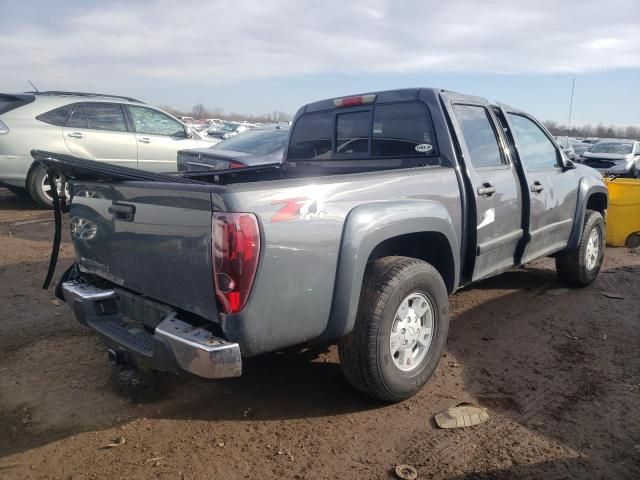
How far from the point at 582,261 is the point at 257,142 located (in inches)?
193

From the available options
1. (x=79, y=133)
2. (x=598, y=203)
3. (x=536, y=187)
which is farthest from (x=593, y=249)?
(x=79, y=133)

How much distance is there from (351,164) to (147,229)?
2.07 m

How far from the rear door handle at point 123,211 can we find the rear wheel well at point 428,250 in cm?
144

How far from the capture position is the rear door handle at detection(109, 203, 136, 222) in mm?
2695

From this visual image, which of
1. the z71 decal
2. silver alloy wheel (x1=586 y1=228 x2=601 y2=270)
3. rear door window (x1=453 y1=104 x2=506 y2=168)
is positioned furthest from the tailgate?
silver alloy wheel (x1=586 y1=228 x2=601 y2=270)

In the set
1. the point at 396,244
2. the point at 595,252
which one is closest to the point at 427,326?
the point at 396,244

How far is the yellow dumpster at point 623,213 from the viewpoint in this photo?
7094mm

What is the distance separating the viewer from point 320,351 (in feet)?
12.3

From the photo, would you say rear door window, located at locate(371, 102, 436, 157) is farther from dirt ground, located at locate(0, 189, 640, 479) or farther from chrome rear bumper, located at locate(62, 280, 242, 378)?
chrome rear bumper, located at locate(62, 280, 242, 378)

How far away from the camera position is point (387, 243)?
10.5ft

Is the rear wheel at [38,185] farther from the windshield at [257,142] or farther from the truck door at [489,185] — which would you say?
the truck door at [489,185]

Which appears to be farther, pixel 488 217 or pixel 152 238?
pixel 488 217

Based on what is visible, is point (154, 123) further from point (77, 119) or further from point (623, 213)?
point (623, 213)

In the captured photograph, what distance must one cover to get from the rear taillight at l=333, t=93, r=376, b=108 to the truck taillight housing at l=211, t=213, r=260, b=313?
7.27 ft
